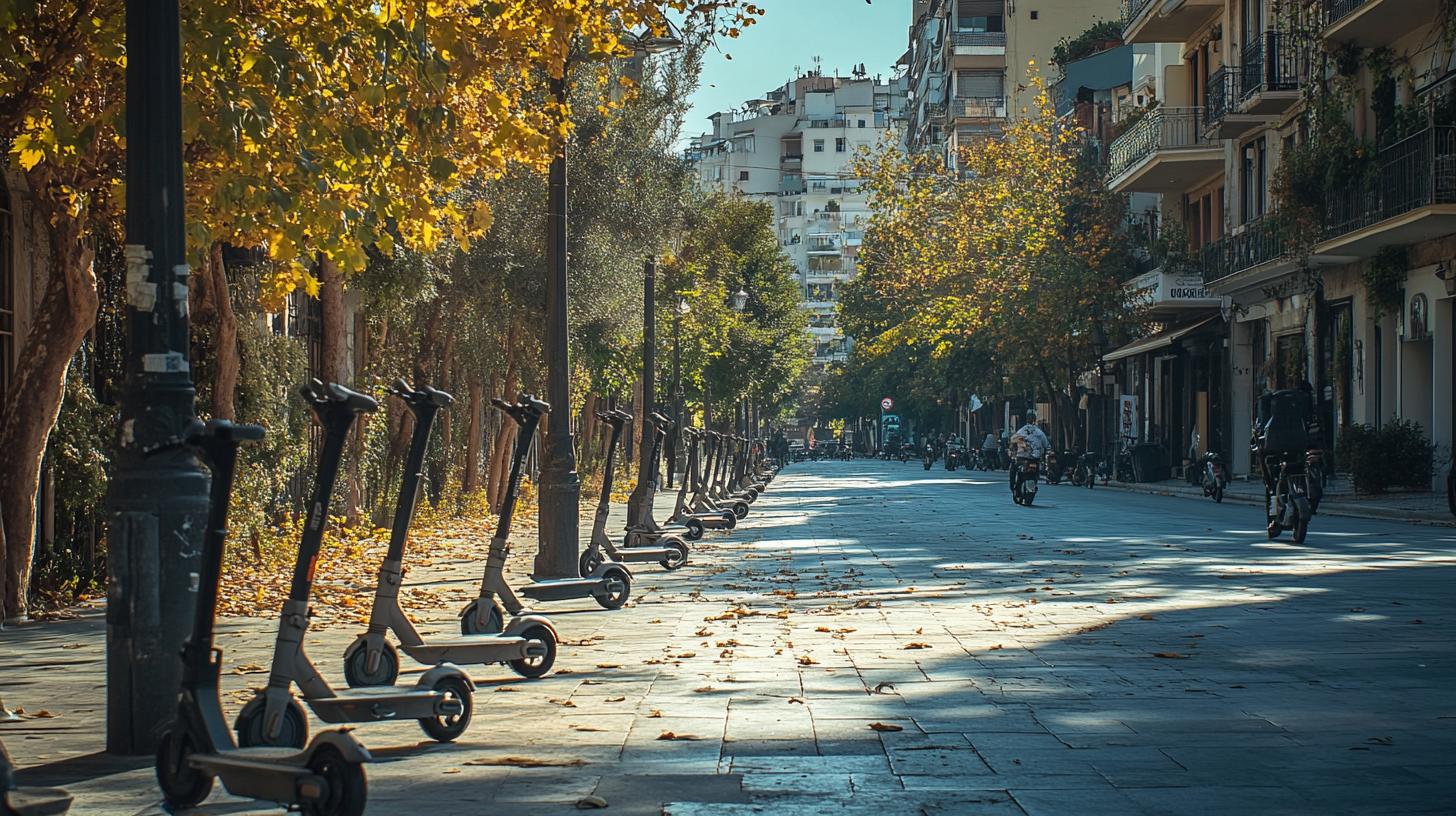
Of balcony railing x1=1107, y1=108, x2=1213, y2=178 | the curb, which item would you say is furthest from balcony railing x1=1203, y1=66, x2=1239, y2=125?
the curb

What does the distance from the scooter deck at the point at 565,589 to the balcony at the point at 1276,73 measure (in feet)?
92.6

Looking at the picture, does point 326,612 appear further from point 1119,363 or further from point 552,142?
point 1119,363

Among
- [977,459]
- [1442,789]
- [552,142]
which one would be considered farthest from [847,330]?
[1442,789]

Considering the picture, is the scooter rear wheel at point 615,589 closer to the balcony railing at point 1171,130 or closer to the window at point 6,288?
the window at point 6,288

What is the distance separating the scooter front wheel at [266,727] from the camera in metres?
6.25

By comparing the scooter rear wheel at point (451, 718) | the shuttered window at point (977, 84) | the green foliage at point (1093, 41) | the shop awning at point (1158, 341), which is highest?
the shuttered window at point (977, 84)

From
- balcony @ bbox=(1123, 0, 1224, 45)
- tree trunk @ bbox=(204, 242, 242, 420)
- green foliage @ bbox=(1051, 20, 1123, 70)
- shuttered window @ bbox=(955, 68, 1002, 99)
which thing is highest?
shuttered window @ bbox=(955, 68, 1002, 99)

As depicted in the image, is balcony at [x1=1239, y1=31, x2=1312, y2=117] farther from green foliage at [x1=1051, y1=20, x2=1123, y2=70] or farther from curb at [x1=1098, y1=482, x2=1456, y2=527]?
green foliage at [x1=1051, y1=20, x2=1123, y2=70]

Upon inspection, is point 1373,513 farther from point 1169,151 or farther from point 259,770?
point 259,770

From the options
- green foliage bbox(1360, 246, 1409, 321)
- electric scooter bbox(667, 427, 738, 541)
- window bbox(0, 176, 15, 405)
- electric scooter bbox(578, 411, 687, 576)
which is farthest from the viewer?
green foliage bbox(1360, 246, 1409, 321)

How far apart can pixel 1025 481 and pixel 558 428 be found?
17250 millimetres

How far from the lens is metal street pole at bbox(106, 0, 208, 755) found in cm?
661

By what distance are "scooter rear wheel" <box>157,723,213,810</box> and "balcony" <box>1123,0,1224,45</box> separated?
137ft

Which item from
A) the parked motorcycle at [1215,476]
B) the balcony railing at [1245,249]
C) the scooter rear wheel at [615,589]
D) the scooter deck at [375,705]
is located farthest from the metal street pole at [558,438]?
Result: the balcony railing at [1245,249]
